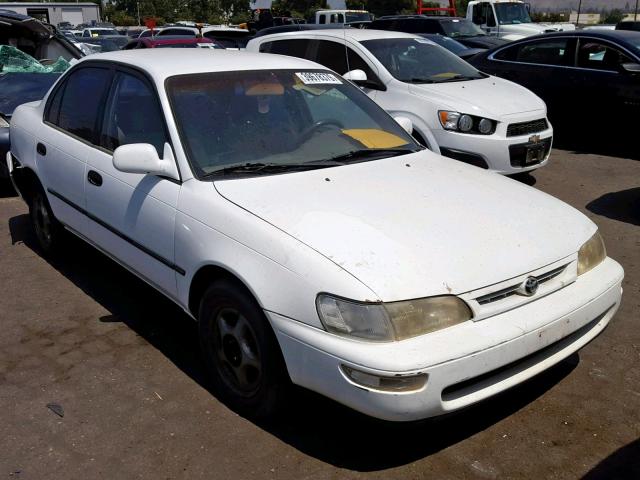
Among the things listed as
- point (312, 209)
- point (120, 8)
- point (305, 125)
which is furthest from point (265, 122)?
point (120, 8)

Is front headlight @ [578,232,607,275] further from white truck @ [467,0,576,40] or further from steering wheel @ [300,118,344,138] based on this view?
white truck @ [467,0,576,40]

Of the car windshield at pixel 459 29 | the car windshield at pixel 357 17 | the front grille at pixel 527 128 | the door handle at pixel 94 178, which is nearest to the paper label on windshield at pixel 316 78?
the door handle at pixel 94 178

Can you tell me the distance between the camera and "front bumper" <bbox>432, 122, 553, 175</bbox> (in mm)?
6801

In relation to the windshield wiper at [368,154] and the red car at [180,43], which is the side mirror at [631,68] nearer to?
the windshield wiper at [368,154]

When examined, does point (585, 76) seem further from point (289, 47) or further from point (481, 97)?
point (289, 47)

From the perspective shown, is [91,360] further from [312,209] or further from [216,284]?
[312,209]

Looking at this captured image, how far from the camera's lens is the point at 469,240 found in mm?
3062

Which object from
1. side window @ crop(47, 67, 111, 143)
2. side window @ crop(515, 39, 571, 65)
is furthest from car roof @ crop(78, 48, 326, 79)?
side window @ crop(515, 39, 571, 65)

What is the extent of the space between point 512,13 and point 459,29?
3696 mm

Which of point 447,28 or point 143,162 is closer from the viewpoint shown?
point 143,162

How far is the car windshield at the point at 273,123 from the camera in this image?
11.9 feet

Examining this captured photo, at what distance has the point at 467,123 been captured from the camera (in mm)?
6879

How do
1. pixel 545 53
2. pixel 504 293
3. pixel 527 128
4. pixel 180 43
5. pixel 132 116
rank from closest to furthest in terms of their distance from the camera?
1. pixel 504 293
2. pixel 132 116
3. pixel 527 128
4. pixel 545 53
5. pixel 180 43

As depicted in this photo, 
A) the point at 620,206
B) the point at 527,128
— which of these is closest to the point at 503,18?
the point at 527,128
